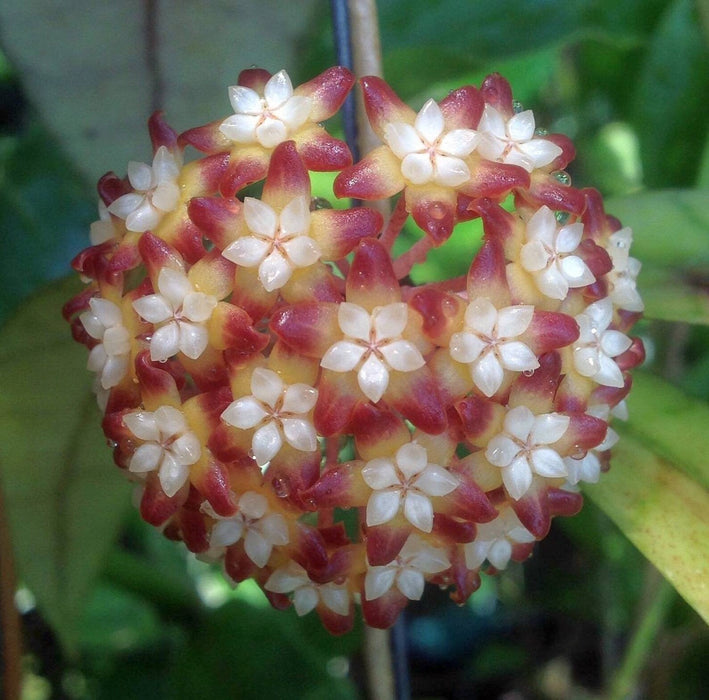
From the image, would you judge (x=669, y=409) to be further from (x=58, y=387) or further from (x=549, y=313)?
(x=58, y=387)

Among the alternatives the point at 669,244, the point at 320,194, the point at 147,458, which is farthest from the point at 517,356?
the point at 320,194

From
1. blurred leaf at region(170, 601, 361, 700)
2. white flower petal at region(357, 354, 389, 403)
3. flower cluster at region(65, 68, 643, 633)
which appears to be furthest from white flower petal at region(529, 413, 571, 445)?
blurred leaf at region(170, 601, 361, 700)

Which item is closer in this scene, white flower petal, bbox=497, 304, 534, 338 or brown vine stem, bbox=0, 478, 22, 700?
white flower petal, bbox=497, 304, 534, 338

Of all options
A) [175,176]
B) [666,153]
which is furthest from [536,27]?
[175,176]

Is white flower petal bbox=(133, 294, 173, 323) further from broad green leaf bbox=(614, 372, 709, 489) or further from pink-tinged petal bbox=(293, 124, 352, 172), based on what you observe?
broad green leaf bbox=(614, 372, 709, 489)

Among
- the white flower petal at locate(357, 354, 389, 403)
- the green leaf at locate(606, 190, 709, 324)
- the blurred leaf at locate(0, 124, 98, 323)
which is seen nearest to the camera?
the white flower petal at locate(357, 354, 389, 403)

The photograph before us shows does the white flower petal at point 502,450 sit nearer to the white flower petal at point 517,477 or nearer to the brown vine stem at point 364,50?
the white flower petal at point 517,477
